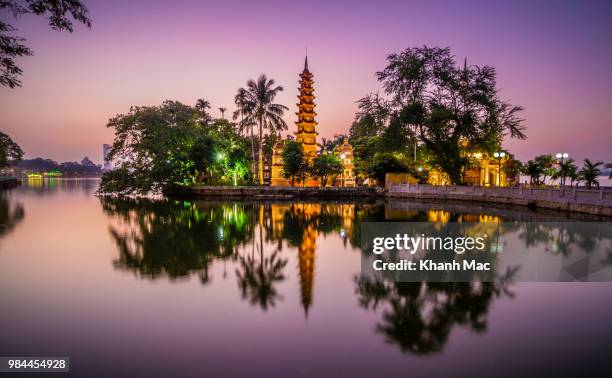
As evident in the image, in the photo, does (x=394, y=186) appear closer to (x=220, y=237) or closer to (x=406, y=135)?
(x=406, y=135)

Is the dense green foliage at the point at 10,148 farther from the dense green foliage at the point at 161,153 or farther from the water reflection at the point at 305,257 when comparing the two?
the water reflection at the point at 305,257

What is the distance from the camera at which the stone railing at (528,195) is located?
22.6 meters

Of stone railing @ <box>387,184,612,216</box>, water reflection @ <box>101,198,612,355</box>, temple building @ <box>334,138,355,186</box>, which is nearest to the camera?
water reflection @ <box>101,198,612,355</box>

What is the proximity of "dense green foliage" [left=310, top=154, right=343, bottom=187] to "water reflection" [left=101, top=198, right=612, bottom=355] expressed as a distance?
2404 cm

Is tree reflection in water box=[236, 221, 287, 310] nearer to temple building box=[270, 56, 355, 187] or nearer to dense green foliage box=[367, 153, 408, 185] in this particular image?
dense green foliage box=[367, 153, 408, 185]

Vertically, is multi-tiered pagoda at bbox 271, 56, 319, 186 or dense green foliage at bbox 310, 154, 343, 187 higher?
multi-tiered pagoda at bbox 271, 56, 319, 186

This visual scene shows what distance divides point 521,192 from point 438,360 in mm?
28804

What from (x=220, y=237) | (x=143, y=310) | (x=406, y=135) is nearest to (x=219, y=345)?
(x=143, y=310)

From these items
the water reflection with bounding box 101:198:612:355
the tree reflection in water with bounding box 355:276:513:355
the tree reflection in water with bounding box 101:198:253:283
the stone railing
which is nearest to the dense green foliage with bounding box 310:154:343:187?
the stone railing

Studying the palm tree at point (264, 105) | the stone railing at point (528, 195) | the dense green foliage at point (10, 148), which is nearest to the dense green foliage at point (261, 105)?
the palm tree at point (264, 105)

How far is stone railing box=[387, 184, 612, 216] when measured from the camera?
22.6 metres

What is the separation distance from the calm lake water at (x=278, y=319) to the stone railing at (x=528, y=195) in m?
16.2

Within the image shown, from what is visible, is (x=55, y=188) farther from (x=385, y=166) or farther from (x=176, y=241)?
(x=176, y=241)

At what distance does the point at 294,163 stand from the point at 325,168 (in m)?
3.84
